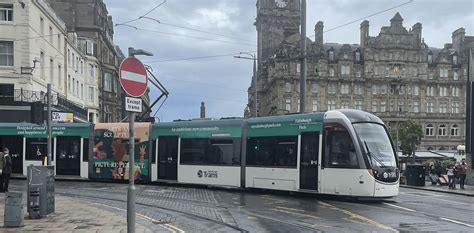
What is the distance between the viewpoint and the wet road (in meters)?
11.6

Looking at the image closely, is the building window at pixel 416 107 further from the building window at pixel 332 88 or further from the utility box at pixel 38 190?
the utility box at pixel 38 190

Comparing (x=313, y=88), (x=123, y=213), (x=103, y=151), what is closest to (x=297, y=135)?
(x=123, y=213)

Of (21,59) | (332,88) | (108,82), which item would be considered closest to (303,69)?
(21,59)

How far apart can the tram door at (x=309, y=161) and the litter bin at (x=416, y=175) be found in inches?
589

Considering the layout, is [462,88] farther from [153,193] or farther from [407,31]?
[153,193]

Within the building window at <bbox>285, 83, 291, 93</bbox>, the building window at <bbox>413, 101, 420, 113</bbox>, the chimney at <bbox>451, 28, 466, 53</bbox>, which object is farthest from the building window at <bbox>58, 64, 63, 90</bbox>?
the chimney at <bbox>451, 28, 466, 53</bbox>

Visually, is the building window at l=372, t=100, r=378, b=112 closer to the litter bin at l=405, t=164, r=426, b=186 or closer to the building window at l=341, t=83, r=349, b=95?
the building window at l=341, t=83, r=349, b=95

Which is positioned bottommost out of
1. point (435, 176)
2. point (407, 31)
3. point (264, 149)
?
point (435, 176)

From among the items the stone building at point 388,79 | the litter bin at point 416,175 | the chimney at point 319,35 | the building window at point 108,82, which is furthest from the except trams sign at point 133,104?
the chimney at point 319,35

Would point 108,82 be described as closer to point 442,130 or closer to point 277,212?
point 277,212

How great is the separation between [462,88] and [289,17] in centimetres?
4505

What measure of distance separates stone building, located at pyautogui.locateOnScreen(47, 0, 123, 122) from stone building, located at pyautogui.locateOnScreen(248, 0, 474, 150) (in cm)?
4041

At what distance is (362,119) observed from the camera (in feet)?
58.1

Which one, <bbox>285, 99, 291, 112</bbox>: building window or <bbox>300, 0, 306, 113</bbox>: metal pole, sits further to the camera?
<bbox>285, 99, 291, 112</bbox>: building window
